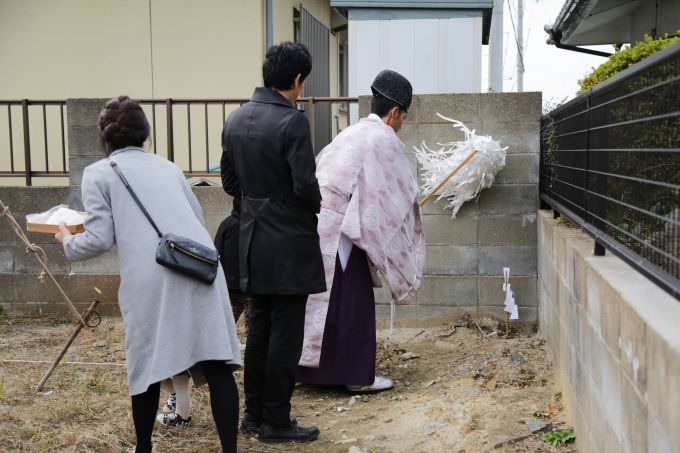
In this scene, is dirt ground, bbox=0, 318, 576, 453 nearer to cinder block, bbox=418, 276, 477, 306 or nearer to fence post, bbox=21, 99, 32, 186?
cinder block, bbox=418, 276, 477, 306

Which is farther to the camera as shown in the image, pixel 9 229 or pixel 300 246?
pixel 9 229

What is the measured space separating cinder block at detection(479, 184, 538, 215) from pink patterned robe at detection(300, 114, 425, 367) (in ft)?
5.61

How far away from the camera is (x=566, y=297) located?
150 inches

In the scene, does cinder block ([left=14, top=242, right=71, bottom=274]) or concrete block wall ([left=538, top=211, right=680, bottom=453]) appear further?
cinder block ([left=14, top=242, right=71, bottom=274])

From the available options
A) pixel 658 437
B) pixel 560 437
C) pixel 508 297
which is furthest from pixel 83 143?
pixel 658 437

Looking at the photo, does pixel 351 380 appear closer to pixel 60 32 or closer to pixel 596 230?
pixel 596 230

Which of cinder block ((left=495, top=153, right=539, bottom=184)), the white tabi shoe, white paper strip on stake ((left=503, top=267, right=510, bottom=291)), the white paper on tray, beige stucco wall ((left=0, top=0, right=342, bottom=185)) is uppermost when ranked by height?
beige stucco wall ((left=0, top=0, right=342, bottom=185))

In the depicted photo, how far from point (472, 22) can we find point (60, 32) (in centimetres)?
502

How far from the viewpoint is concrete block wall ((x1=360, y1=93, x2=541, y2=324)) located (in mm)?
6094

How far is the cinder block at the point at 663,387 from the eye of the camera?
1.71 meters

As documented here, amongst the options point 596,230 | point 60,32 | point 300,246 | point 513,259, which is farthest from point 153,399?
point 60,32

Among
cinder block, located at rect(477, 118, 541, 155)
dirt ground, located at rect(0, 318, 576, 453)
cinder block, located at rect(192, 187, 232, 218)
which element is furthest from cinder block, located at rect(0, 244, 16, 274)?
cinder block, located at rect(477, 118, 541, 155)

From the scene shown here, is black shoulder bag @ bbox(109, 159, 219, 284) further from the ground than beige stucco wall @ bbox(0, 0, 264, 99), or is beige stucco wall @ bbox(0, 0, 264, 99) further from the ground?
beige stucco wall @ bbox(0, 0, 264, 99)

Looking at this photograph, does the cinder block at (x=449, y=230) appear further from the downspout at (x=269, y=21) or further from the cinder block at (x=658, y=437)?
the cinder block at (x=658, y=437)
